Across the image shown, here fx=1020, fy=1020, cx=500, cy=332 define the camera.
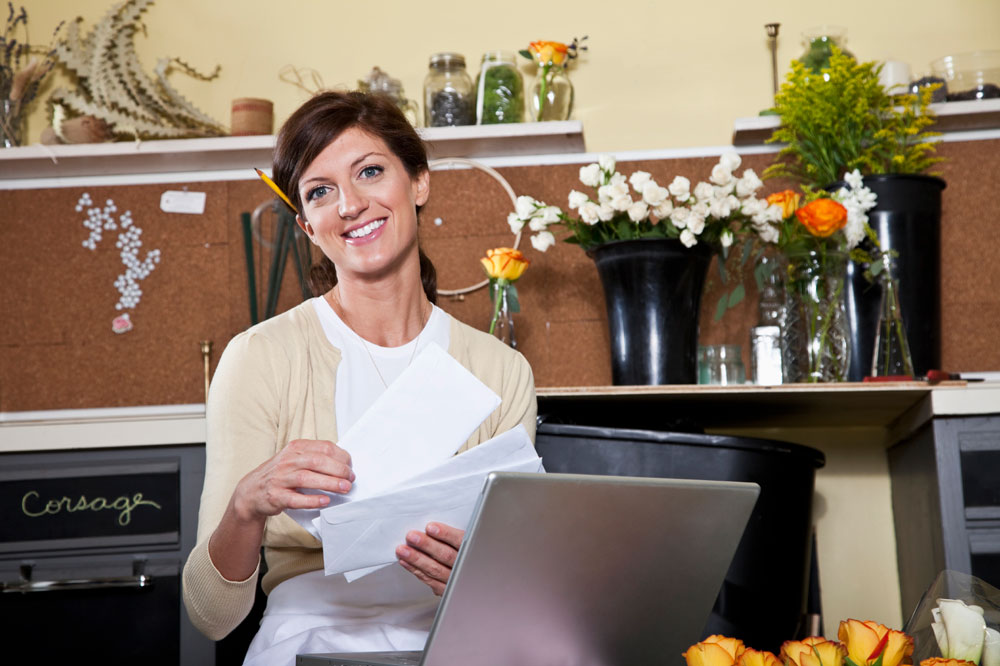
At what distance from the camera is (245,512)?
90cm

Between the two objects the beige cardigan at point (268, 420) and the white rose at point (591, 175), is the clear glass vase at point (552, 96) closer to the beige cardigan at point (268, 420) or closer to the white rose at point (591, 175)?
the white rose at point (591, 175)

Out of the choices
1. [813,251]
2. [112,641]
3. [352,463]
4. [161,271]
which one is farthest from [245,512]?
[161,271]

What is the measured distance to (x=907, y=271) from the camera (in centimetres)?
175

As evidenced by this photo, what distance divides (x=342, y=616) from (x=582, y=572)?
47 cm

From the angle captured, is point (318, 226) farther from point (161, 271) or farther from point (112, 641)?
point (161, 271)

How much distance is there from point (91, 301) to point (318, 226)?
1.01 meters

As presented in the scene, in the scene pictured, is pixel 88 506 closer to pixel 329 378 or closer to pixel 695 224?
pixel 329 378

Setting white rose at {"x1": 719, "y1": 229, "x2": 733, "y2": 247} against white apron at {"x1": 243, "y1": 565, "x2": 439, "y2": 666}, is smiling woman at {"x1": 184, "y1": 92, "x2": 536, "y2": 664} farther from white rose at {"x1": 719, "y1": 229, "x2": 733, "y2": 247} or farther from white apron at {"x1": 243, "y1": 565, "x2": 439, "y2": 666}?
white rose at {"x1": 719, "y1": 229, "x2": 733, "y2": 247}

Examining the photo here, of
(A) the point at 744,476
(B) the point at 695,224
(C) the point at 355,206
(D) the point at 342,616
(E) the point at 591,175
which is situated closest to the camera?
(D) the point at 342,616

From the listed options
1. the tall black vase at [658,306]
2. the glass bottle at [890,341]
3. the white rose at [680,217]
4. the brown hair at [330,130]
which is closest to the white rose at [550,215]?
the tall black vase at [658,306]

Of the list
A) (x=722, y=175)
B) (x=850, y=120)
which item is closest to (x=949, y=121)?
(x=850, y=120)

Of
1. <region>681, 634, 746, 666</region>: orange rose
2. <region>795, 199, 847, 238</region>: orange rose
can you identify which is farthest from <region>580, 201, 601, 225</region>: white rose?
<region>681, 634, 746, 666</region>: orange rose

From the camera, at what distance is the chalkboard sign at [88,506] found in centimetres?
148

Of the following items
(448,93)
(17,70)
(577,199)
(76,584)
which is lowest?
(76,584)
